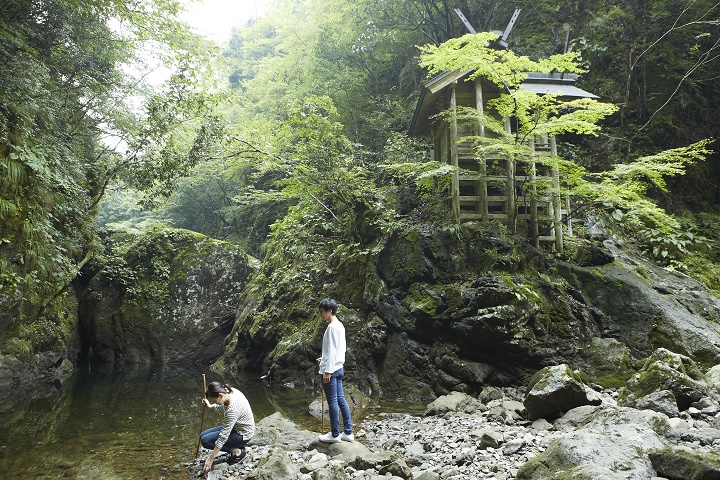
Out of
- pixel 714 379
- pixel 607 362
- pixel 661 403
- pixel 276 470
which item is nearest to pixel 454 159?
pixel 607 362

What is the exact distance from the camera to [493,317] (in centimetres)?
963

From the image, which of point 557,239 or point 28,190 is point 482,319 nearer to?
point 557,239

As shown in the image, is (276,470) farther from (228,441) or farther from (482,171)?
(482,171)

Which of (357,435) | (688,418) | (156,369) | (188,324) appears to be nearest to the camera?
(688,418)

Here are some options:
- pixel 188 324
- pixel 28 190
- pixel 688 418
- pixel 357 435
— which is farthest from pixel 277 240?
pixel 688 418

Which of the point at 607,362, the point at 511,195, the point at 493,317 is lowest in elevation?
the point at 607,362

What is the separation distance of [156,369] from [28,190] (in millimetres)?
8046

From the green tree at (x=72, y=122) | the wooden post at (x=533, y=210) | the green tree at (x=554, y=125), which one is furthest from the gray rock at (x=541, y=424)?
the green tree at (x=72, y=122)

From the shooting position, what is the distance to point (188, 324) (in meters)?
18.9

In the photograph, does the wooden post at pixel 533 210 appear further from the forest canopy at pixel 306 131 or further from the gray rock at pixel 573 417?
the gray rock at pixel 573 417

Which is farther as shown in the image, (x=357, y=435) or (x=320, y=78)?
(x=320, y=78)

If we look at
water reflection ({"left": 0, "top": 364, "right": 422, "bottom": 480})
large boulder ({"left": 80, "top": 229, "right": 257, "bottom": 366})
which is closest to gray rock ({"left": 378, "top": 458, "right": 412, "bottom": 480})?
water reflection ({"left": 0, "top": 364, "right": 422, "bottom": 480})

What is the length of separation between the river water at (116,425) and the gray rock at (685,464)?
18.0ft

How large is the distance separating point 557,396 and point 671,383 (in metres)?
1.51
